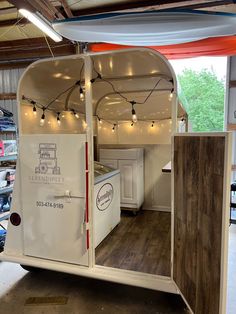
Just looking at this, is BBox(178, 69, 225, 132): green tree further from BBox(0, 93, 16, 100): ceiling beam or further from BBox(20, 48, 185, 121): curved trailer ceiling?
BBox(0, 93, 16, 100): ceiling beam

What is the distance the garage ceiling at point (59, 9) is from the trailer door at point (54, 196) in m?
1.78

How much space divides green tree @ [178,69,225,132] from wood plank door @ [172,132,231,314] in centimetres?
554

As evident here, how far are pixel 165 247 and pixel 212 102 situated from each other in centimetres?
576

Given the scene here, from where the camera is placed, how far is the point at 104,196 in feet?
10.4

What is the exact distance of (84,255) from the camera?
245cm

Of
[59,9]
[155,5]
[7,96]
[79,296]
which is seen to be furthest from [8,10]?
[79,296]

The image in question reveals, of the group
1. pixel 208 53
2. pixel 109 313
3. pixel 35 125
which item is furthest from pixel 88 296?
pixel 208 53

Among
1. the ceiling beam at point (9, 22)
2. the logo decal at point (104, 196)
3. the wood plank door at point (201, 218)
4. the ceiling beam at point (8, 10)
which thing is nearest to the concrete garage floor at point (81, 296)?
the wood plank door at point (201, 218)

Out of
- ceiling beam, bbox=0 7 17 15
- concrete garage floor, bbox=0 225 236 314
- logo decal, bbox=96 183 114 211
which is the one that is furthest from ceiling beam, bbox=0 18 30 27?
concrete garage floor, bbox=0 225 236 314

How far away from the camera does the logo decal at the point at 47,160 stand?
246cm

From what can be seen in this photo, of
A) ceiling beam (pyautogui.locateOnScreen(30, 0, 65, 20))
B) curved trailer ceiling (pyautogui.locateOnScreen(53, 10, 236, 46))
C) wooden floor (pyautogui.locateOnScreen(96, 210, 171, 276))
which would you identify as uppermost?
ceiling beam (pyautogui.locateOnScreen(30, 0, 65, 20))

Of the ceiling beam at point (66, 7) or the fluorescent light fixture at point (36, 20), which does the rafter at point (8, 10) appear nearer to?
the ceiling beam at point (66, 7)

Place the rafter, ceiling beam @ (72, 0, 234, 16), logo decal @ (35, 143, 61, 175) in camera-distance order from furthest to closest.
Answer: the rafter
ceiling beam @ (72, 0, 234, 16)
logo decal @ (35, 143, 61, 175)

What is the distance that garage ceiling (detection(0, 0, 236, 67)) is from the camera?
354 centimetres
